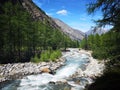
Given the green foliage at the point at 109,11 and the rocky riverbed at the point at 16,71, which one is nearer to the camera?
the green foliage at the point at 109,11

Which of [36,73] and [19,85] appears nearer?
[19,85]

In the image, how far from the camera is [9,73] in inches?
1264

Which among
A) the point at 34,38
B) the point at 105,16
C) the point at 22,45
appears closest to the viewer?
the point at 105,16

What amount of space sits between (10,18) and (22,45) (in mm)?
10962

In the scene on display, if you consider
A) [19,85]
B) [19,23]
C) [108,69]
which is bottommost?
[19,85]

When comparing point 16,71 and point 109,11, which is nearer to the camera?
point 109,11

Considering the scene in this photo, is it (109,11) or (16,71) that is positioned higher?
(109,11)

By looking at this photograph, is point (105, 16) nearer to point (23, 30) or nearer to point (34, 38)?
point (23, 30)

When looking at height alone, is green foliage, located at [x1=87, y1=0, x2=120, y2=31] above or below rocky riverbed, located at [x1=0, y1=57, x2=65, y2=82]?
above

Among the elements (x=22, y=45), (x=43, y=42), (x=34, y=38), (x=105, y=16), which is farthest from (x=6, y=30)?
(x=105, y=16)

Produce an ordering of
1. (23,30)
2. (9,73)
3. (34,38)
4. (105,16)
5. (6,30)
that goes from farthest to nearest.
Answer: (34,38) → (23,30) → (6,30) → (9,73) → (105,16)

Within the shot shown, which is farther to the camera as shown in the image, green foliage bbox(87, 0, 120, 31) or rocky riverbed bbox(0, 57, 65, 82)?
rocky riverbed bbox(0, 57, 65, 82)

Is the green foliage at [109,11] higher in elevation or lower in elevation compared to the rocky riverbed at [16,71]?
higher

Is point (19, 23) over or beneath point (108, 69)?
over
